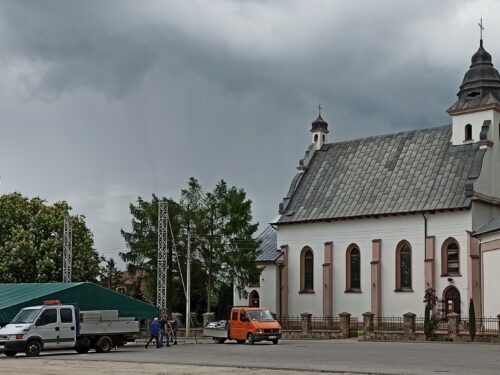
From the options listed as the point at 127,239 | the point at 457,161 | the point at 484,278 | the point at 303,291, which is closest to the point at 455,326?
the point at 484,278

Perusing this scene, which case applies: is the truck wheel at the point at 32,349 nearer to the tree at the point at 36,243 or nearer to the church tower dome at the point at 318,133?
the tree at the point at 36,243

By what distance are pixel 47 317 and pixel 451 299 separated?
29.5 m

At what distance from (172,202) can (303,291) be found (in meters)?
12.4

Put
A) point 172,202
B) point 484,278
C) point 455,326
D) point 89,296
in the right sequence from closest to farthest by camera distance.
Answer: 1. point 89,296
2. point 455,326
3. point 484,278
4. point 172,202

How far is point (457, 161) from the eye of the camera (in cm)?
5562

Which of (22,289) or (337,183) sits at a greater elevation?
(337,183)

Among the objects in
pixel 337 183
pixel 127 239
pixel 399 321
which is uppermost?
pixel 337 183

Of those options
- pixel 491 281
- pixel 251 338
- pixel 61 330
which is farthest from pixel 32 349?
pixel 491 281

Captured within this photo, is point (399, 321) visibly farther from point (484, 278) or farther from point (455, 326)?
point (455, 326)

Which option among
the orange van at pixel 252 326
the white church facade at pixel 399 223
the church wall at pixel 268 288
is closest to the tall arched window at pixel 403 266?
the white church facade at pixel 399 223

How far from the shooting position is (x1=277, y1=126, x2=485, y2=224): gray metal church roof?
5447 cm

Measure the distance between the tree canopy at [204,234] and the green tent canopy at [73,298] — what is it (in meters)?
17.5

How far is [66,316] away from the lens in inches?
1278

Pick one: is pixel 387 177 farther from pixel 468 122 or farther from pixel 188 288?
pixel 188 288
